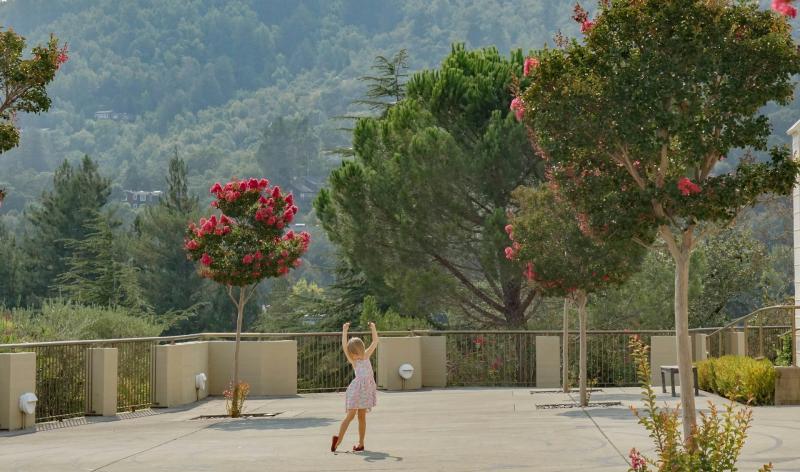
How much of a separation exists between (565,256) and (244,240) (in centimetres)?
583

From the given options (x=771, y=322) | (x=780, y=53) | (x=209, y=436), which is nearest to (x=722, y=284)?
(x=771, y=322)

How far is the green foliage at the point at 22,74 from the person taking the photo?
12.7 m

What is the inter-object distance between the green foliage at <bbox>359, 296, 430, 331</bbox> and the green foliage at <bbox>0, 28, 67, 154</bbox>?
2301 centimetres

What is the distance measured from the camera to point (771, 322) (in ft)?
111

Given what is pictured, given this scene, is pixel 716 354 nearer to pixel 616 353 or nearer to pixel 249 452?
pixel 616 353

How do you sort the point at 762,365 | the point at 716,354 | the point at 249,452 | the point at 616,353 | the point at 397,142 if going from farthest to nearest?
the point at 397,142
the point at 616,353
the point at 716,354
the point at 762,365
the point at 249,452

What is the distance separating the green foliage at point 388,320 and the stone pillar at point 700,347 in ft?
31.7

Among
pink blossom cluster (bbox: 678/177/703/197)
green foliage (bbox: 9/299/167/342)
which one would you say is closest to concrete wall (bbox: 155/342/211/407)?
green foliage (bbox: 9/299/167/342)

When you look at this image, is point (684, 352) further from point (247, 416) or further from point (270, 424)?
point (247, 416)

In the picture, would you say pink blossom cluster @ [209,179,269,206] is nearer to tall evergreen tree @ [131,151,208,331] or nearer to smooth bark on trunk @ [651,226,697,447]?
smooth bark on trunk @ [651,226,697,447]

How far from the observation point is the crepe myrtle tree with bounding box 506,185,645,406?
71.3ft

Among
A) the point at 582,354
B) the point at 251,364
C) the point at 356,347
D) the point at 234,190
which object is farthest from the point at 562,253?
the point at 356,347

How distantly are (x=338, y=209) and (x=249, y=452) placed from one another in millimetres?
23590

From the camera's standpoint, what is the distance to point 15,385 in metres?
18.6
